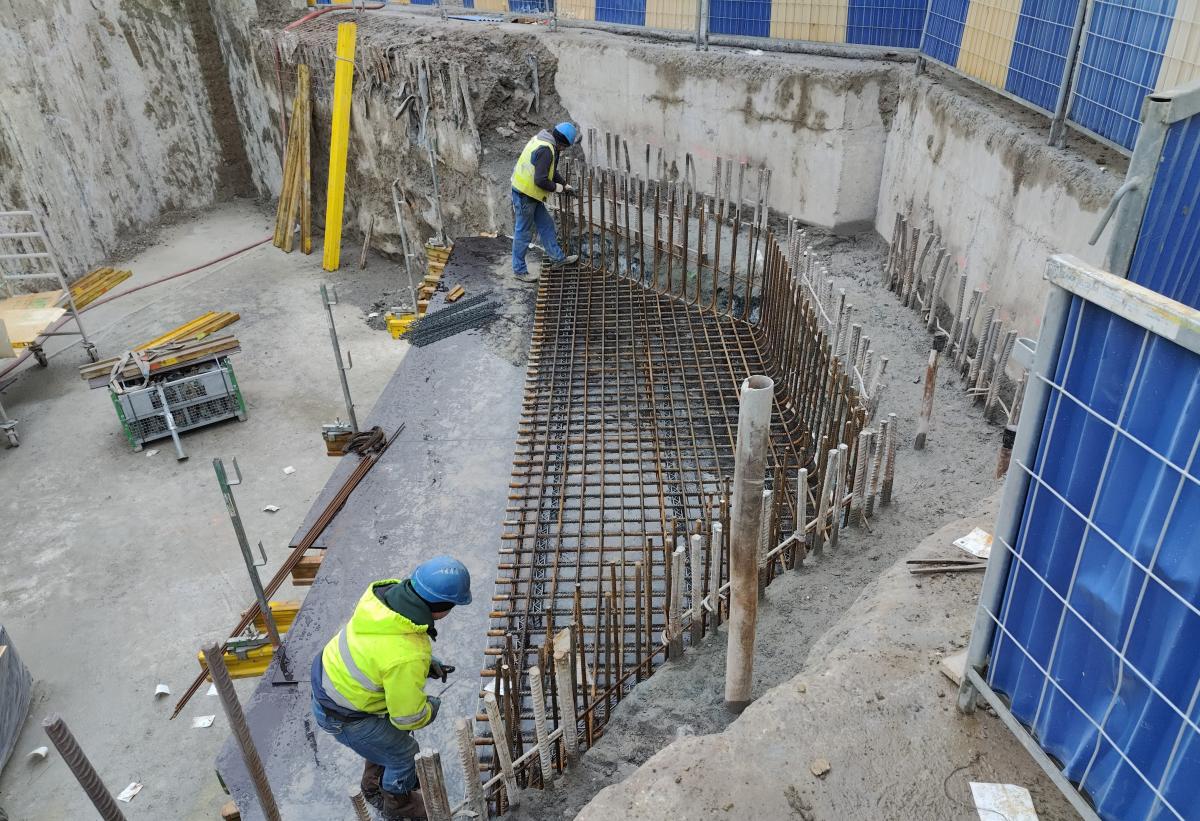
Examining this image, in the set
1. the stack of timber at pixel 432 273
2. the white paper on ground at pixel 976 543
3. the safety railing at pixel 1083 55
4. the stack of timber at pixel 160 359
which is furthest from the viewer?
the stack of timber at pixel 432 273

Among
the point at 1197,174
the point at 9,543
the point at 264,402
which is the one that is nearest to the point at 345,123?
the point at 264,402

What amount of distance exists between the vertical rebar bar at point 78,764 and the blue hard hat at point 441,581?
118 cm

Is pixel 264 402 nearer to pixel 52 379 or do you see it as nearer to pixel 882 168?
pixel 52 379

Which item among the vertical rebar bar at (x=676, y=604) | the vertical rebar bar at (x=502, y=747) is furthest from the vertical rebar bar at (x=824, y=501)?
the vertical rebar bar at (x=502, y=747)

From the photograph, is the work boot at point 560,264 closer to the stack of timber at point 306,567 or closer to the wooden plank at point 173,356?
the wooden plank at point 173,356

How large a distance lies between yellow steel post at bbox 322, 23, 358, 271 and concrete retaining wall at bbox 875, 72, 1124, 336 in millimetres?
7668

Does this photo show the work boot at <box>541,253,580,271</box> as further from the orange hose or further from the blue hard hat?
the orange hose

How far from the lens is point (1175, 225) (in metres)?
2.45

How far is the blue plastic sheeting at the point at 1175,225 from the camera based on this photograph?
2.34 metres

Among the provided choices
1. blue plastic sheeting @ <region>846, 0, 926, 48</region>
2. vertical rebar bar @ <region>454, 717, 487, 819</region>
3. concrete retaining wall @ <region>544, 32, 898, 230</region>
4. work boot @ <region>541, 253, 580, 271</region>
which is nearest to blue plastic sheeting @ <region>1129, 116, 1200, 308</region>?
vertical rebar bar @ <region>454, 717, 487, 819</region>

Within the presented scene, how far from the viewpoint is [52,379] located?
31.3 ft

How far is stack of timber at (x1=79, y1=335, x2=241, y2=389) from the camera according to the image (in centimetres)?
795

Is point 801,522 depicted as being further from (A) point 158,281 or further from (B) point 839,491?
(A) point 158,281

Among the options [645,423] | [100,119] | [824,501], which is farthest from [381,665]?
[100,119]
